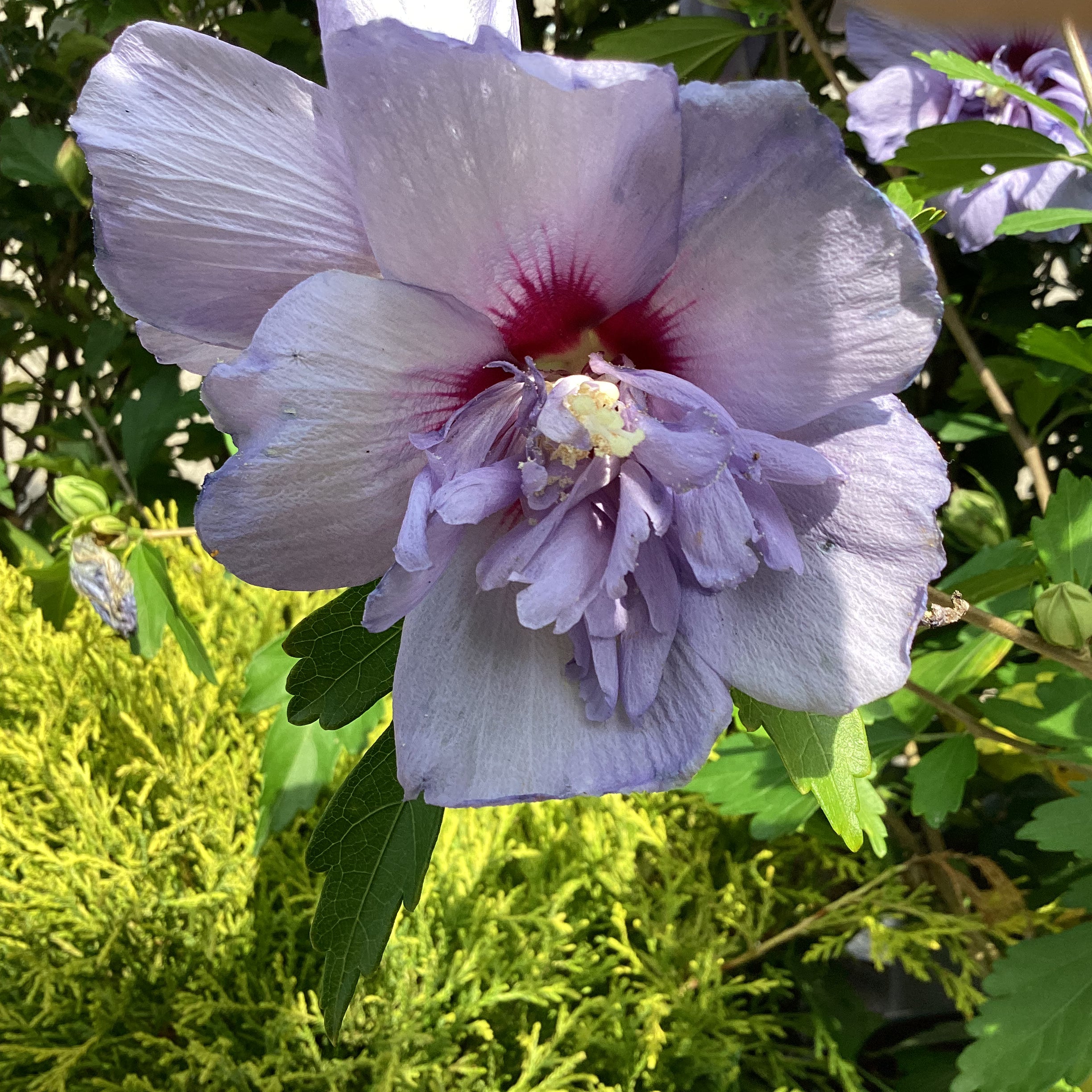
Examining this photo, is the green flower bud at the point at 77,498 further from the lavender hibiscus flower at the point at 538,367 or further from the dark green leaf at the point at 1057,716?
the dark green leaf at the point at 1057,716

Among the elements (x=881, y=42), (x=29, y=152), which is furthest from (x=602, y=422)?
(x=29, y=152)

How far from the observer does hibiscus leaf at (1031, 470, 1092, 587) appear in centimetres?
68

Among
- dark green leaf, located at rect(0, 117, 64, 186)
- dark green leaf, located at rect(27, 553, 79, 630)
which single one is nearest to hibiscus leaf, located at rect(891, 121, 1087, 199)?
dark green leaf, located at rect(27, 553, 79, 630)

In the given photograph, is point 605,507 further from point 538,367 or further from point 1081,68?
point 1081,68

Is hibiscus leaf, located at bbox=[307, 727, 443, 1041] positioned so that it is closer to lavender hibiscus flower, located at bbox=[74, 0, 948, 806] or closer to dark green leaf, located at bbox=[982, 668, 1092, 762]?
lavender hibiscus flower, located at bbox=[74, 0, 948, 806]

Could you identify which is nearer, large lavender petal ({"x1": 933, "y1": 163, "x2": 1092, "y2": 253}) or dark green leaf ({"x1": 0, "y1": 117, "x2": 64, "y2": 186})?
large lavender petal ({"x1": 933, "y1": 163, "x2": 1092, "y2": 253})

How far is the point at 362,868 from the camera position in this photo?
0.48 m

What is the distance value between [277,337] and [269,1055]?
85 centimetres

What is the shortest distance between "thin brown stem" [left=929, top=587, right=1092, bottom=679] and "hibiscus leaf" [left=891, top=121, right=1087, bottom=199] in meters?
0.34

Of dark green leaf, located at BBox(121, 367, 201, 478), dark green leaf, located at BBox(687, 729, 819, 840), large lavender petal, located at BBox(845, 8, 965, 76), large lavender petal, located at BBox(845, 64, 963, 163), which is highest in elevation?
large lavender petal, located at BBox(845, 8, 965, 76)

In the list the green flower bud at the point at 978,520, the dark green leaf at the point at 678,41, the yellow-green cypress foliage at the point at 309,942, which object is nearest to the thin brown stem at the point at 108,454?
the yellow-green cypress foliage at the point at 309,942

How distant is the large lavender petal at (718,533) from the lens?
1.07ft

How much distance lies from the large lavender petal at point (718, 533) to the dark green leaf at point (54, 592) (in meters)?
0.85

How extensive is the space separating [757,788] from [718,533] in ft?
2.11
